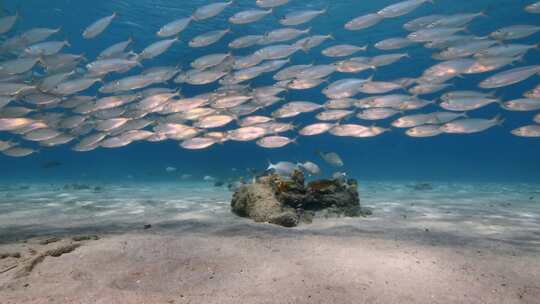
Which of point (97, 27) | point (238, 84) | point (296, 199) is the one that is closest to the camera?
point (296, 199)

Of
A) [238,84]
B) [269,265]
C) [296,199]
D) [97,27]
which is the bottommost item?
[269,265]

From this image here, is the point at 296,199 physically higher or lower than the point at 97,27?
lower

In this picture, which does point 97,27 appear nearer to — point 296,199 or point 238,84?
point 238,84

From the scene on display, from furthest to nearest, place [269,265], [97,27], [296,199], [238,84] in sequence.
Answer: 1. [238,84]
2. [97,27]
3. [296,199]
4. [269,265]

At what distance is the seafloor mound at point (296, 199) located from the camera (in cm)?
618

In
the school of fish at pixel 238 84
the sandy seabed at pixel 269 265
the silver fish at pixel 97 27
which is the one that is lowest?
the sandy seabed at pixel 269 265

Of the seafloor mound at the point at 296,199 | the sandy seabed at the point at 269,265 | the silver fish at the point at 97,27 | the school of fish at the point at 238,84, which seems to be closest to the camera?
the sandy seabed at the point at 269,265

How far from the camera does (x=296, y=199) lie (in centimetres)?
657

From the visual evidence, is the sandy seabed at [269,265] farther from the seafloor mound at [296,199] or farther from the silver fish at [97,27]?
the silver fish at [97,27]

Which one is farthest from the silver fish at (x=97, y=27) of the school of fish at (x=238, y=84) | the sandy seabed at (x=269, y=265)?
the sandy seabed at (x=269, y=265)

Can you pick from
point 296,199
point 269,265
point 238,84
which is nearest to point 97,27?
point 238,84

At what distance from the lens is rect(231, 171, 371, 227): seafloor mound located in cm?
618

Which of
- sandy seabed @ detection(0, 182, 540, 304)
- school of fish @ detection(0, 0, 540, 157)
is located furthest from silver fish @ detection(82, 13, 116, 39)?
sandy seabed @ detection(0, 182, 540, 304)

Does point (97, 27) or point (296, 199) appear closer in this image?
point (296, 199)
